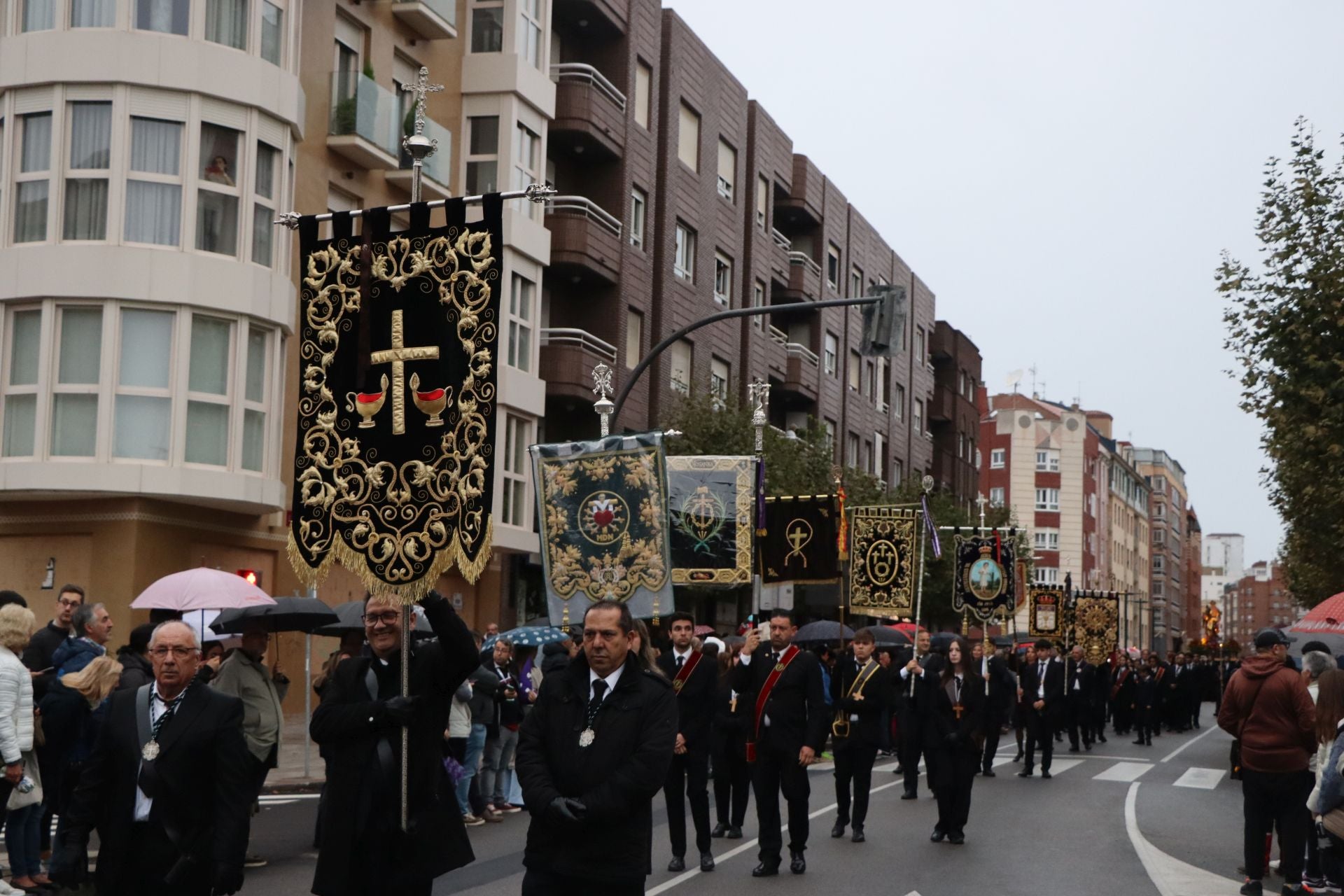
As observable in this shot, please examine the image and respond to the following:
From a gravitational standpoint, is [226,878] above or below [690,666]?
below

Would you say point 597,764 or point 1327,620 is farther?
point 1327,620

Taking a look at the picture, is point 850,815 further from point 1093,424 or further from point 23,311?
point 1093,424

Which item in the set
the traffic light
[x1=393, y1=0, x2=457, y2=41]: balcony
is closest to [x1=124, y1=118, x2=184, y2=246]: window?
[x1=393, y1=0, x2=457, y2=41]: balcony

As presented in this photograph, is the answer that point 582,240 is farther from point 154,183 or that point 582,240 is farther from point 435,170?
point 154,183

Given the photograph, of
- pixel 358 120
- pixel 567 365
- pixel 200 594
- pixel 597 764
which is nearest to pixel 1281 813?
pixel 597 764

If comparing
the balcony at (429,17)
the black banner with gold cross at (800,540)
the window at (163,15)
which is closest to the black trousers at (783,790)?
the black banner with gold cross at (800,540)

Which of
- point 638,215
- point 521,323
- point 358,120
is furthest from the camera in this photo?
point 638,215

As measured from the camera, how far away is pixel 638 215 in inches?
1638

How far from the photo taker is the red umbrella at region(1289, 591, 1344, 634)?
20812 millimetres

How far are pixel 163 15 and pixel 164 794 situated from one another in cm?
2167

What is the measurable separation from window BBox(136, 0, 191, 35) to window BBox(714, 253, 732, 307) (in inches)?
888

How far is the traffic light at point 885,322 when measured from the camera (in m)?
19.9

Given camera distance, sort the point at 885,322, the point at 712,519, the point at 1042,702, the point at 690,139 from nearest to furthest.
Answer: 1. the point at 885,322
2. the point at 712,519
3. the point at 1042,702
4. the point at 690,139

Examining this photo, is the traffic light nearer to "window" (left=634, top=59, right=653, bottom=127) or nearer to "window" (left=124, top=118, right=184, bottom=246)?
"window" (left=124, top=118, right=184, bottom=246)
